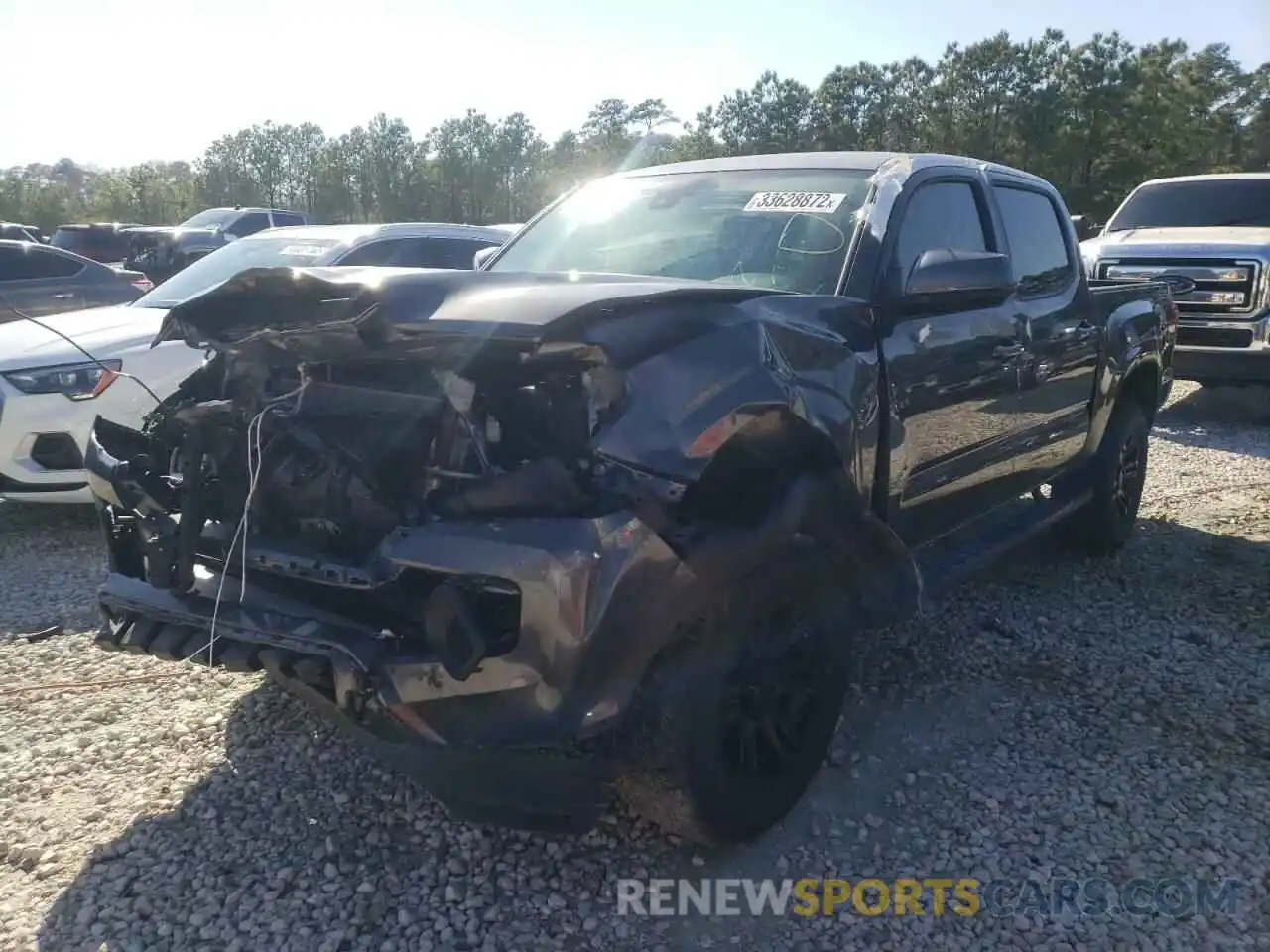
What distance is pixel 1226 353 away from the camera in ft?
30.2

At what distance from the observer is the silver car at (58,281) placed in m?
9.49

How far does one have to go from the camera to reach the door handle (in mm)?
4020

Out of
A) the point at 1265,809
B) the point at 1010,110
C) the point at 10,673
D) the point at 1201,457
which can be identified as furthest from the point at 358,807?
the point at 1010,110

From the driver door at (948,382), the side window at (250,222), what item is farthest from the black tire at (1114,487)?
the side window at (250,222)

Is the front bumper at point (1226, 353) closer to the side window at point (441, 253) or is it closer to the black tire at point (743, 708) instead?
the side window at point (441, 253)

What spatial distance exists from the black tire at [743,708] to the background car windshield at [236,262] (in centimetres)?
483

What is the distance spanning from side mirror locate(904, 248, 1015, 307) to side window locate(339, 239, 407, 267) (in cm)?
435

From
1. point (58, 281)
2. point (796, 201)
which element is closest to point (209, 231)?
point (58, 281)

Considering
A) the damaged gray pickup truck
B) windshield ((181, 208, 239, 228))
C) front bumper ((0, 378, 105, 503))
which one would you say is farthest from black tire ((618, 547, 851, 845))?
windshield ((181, 208, 239, 228))

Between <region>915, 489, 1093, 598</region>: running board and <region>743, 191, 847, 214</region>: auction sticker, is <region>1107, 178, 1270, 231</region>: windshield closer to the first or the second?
<region>915, 489, 1093, 598</region>: running board

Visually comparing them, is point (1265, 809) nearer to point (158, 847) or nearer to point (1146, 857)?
point (1146, 857)

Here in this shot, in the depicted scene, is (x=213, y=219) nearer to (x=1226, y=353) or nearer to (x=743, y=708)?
(x=1226, y=353)

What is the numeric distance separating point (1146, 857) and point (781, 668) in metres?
1.15

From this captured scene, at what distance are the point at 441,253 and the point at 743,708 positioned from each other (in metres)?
5.54
